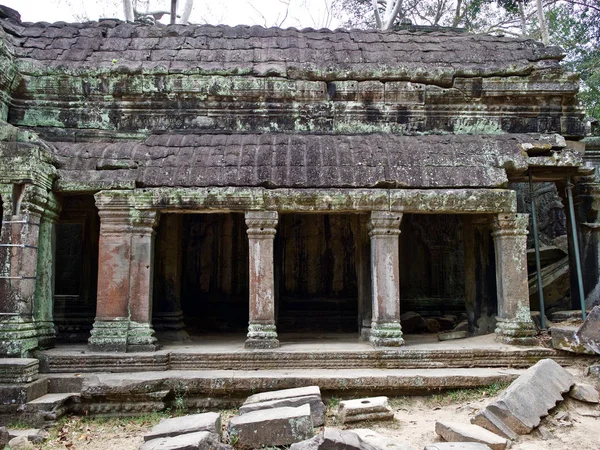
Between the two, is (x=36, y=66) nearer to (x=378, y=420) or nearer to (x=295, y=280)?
(x=295, y=280)

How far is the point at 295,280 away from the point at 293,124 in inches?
129

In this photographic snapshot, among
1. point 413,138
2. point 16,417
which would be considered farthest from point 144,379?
point 413,138

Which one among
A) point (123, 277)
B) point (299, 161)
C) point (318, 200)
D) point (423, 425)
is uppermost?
Answer: point (299, 161)

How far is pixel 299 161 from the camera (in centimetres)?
638

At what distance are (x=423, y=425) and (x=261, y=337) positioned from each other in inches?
79.9

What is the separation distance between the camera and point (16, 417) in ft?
16.4

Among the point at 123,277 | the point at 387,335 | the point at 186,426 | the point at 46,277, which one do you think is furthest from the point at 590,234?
the point at 46,277

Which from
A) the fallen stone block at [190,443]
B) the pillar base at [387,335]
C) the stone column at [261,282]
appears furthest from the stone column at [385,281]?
the fallen stone block at [190,443]

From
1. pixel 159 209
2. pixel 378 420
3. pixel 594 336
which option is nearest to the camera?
pixel 378 420

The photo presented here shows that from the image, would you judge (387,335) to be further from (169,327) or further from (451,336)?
(169,327)

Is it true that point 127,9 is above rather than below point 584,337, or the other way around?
above

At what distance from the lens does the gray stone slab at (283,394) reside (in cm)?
494

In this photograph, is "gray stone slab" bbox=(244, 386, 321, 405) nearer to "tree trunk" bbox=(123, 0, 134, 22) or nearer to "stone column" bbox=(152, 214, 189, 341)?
"stone column" bbox=(152, 214, 189, 341)

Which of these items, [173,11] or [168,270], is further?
[173,11]
